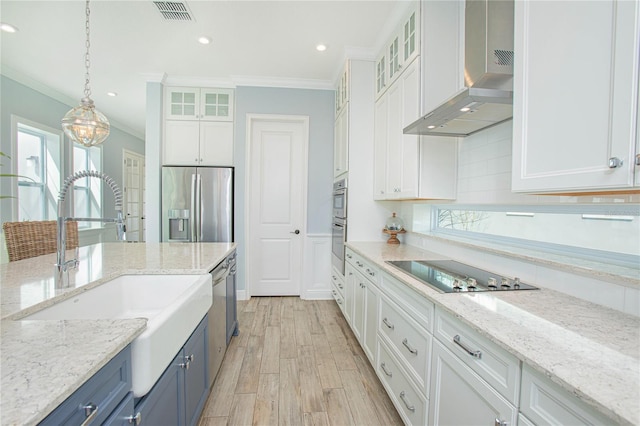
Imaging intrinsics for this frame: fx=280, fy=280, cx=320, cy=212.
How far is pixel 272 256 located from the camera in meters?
3.86

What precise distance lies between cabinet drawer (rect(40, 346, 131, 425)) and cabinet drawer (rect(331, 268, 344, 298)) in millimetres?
2399

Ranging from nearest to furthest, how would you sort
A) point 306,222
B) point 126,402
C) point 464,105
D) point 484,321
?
1. point 126,402
2. point 484,321
3. point 464,105
4. point 306,222

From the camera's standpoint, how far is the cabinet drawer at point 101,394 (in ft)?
1.94

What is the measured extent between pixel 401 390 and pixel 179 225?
3.14 m

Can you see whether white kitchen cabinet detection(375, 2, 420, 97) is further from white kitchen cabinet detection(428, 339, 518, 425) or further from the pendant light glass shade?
the pendant light glass shade

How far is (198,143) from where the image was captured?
3.75 metres

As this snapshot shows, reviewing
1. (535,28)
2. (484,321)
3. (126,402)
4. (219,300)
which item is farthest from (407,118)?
(126,402)

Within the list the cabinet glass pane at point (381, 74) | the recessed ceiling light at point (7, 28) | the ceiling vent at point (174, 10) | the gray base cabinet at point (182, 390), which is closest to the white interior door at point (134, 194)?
the recessed ceiling light at point (7, 28)

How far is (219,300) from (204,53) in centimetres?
269

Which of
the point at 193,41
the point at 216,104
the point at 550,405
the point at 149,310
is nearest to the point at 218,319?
the point at 149,310

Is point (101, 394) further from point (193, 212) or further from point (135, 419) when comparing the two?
point (193, 212)

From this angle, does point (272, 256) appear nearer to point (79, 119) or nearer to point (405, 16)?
point (79, 119)

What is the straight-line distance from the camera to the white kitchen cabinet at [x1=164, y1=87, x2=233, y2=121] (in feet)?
12.2

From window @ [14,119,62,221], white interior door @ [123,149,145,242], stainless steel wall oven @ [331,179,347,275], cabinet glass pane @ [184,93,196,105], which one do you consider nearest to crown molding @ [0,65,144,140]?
window @ [14,119,62,221]
